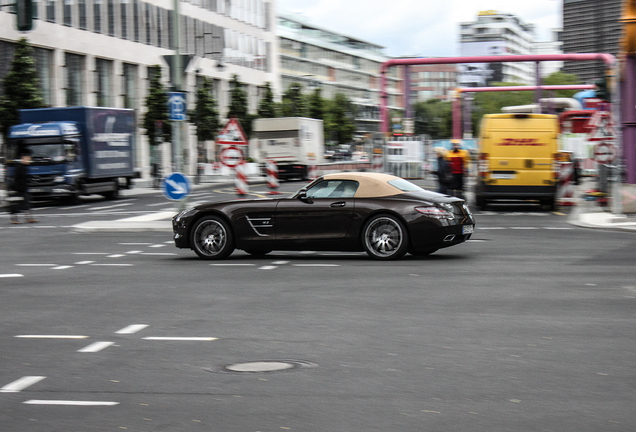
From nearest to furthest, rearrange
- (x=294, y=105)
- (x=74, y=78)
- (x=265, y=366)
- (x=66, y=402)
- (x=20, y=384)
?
(x=66, y=402)
(x=20, y=384)
(x=265, y=366)
(x=74, y=78)
(x=294, y=105)

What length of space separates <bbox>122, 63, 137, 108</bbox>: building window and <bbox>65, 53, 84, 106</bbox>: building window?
17.3 ft

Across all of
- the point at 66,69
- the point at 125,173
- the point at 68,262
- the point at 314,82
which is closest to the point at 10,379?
the point at 68,262

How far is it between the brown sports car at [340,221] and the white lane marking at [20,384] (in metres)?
7.46

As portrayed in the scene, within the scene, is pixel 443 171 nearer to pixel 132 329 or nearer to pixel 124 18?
pixel 132 329

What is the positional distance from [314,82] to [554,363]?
425 feet

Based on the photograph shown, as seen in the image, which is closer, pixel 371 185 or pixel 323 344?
pixel 323 344

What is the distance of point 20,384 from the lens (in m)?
5.99

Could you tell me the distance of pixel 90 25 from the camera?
178 feet

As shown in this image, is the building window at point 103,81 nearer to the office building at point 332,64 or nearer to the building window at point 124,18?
the building window at point 124,18

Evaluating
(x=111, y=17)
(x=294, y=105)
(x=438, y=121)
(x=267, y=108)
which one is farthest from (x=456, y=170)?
(x=438, y=121)

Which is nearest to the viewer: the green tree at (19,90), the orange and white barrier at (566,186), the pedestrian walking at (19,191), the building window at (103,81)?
the pedestrian walking at (19,191)

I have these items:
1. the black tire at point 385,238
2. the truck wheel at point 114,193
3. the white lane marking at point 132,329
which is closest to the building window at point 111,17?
the truck wheel at point 114,193

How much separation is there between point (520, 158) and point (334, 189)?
1180cm

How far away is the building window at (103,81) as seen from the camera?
5550 centimetres
